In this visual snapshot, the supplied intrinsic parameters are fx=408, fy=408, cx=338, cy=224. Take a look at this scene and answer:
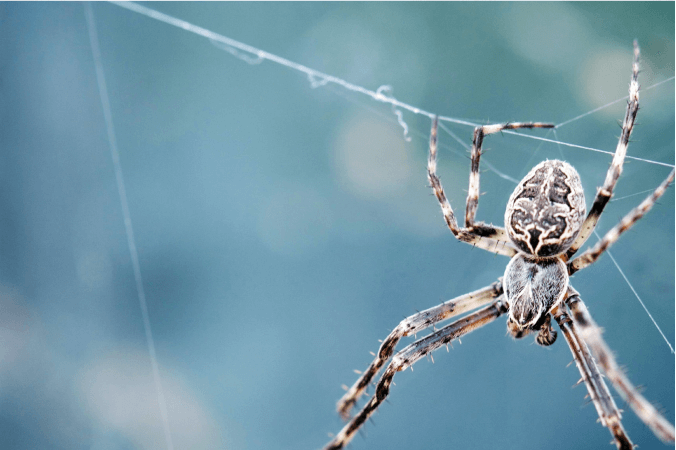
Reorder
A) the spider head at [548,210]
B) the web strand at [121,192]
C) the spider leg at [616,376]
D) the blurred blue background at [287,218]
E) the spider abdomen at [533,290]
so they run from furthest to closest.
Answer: the web strand at [121,192], the blurred blue background at [287,218], the spider abdomen at [533,290], the spider head at [548,210], the spider leg at [616,376]

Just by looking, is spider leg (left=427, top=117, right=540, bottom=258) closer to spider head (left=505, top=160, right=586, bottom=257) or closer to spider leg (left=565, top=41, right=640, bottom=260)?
spider head (left=505, top=160, right=586, bottom=257)

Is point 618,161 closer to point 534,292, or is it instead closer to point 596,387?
point 534,292

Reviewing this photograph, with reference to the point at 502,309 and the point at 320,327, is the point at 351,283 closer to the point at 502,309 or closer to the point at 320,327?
the point at 320,327

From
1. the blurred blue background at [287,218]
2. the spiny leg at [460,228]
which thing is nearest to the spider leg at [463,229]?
the spiny leg at [460,228]

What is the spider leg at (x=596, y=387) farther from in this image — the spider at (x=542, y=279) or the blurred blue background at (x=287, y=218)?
the blurred blue background at (x=287, y=218)

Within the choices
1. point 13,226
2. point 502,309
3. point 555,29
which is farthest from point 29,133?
point 555,29

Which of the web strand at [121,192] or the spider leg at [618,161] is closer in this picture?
the spider leg at [618,161]

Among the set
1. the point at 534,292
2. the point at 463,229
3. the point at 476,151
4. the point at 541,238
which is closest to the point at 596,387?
the point at 534,292
